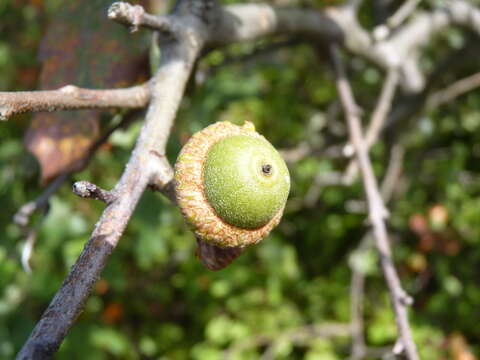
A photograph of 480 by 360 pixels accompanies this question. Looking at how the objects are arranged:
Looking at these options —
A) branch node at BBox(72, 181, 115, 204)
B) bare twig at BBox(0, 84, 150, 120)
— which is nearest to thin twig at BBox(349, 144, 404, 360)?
bare twig at BBox(0, 84, 150, 120)

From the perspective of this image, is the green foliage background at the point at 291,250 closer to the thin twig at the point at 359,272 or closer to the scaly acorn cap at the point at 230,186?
the thin twig at the point at 359,272

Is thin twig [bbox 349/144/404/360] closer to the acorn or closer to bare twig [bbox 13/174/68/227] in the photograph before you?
the acorn

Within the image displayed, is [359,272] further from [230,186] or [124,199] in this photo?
[124,199]

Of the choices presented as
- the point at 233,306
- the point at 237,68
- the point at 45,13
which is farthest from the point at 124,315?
the point at 45,13

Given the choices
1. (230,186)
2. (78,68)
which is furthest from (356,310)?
(78,68)

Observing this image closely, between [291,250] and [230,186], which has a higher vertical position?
[230,186]
